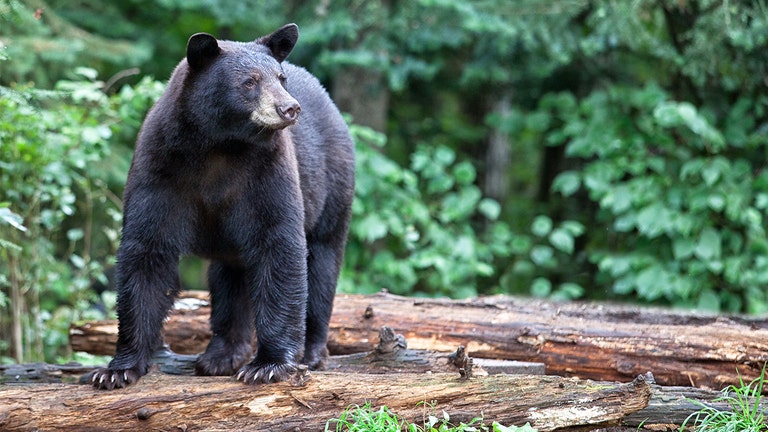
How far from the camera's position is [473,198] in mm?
9828

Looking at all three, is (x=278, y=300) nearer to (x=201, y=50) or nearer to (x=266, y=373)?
(x=266, y=373)

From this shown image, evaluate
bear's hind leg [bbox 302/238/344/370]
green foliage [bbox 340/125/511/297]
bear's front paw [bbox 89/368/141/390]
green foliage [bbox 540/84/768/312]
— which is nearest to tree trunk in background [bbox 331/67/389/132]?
green foliage [bbox 340/125/511/297]

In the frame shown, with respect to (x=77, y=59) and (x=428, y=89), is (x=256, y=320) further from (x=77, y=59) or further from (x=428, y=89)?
(x=428, y=89)

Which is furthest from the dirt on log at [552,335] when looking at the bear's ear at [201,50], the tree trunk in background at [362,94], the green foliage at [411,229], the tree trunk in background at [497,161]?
the tree trunk in background at [497,161]

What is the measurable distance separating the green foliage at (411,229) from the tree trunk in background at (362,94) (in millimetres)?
320

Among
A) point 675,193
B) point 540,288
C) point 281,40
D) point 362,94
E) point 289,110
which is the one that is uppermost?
point 362,94

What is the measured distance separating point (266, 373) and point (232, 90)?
1429mm

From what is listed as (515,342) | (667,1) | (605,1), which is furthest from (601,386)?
(667,1)

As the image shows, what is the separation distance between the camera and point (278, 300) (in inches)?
178

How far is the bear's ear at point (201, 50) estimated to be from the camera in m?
4.24

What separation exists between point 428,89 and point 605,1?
10.6ft

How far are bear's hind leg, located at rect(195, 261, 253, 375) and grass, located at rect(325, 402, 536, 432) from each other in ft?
3.97

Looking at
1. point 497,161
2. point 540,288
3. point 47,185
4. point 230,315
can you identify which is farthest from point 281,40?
point 497,161

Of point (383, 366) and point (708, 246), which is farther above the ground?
point (708, 246)
